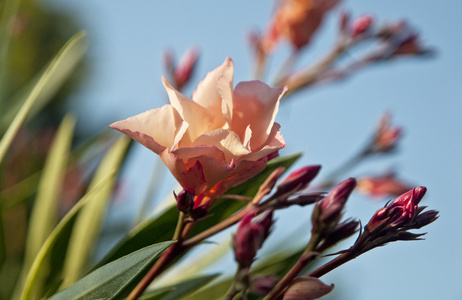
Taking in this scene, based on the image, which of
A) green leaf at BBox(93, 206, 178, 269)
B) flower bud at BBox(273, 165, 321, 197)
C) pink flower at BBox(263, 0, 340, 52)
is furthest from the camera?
pink flower at BBox(263, 0, 340, 52)

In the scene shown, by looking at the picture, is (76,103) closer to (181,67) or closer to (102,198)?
(181,67)


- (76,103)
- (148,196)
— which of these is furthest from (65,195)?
(76,103)

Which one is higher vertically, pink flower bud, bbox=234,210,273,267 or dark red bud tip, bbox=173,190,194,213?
dark red bud tip, bbox=173,190,194,213

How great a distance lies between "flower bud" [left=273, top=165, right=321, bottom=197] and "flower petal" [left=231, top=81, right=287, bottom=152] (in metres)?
0.06

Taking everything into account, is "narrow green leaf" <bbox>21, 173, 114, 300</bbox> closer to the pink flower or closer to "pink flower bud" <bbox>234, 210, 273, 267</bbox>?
"pink flower bud" <bbox>234, 210, 273, 267</bbox>

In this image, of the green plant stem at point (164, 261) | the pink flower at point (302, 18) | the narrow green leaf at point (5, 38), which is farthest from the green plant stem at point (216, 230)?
the pink flower at point (302, 18)

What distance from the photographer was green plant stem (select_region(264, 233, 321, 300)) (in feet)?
1.45

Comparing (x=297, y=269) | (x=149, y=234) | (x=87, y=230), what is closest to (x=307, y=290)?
(x=297, y=269)

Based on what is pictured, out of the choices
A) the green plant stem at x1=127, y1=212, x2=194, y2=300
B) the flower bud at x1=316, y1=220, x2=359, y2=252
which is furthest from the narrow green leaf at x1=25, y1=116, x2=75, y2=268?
the flower bud at x1=316, y1=220, x2=359, y2=252

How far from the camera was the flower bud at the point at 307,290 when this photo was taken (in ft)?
1.38

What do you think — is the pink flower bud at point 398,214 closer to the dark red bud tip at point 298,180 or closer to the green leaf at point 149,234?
the dark red bud tip at point 298,180

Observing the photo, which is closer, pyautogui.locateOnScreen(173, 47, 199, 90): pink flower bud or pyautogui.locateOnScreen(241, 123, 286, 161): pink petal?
pyautogui.locateOnScreen(241, 123, 286, 161): pink petal

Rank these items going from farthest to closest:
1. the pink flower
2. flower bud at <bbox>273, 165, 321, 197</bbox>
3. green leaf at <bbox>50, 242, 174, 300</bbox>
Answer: the pink flower → flower bud at <bbox>273, 165, 321, 197</bbox> → green leaf at <bbox>50, 242, 174, 300</bbox>

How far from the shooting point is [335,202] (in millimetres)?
451
